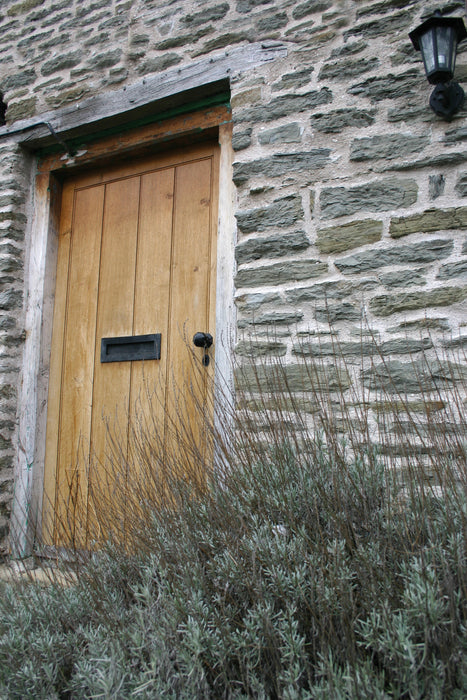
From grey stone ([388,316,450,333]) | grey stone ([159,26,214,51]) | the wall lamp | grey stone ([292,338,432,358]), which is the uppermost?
grey stone ([159,26,214,51])

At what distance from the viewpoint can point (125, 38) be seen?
3.31 meters

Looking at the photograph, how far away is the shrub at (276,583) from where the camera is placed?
138 cm

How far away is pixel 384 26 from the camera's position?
2645mm

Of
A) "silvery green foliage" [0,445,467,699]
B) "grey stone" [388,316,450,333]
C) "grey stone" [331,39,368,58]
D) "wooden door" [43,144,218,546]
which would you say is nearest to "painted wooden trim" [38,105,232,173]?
"wooden door" [43,144,218,546]

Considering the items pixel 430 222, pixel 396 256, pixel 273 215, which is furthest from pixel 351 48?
pixel 396 256

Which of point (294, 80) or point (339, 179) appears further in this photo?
point (294, 80)

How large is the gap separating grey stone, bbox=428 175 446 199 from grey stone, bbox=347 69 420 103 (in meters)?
0.48

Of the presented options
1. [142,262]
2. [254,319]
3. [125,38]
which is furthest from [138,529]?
[125,38]

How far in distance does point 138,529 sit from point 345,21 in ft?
9.05

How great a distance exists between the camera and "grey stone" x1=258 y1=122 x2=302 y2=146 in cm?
273

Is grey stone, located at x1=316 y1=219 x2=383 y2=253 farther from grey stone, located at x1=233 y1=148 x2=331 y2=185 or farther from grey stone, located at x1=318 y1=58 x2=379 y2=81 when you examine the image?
grey stone, located at x1=318 y1=58 x2=379 y2=81

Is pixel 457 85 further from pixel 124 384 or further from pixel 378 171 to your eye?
pixel 124 384

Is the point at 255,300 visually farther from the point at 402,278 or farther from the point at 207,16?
the point at 207,16

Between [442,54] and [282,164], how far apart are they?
34.5 inches
